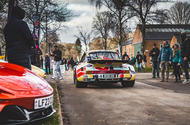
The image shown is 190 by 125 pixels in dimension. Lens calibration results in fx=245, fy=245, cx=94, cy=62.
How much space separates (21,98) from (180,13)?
53074 millimetres

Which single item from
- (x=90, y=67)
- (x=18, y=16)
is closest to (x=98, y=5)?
(x=90, y=67)

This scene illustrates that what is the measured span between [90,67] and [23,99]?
539 centimetres

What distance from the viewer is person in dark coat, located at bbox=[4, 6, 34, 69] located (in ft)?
16.6

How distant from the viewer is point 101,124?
3791 millimetres

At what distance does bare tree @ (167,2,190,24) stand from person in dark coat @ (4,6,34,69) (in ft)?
161

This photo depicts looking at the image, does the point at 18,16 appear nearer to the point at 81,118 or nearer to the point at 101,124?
the point at 81,118

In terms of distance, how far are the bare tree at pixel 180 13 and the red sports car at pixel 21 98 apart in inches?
1997

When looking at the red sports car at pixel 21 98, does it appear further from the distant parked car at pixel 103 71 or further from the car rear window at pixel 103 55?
the car rear window at pixel 103 55

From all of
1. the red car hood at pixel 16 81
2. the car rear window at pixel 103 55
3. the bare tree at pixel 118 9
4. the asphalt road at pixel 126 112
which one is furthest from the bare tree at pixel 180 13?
the red car hood at pixel 16 81

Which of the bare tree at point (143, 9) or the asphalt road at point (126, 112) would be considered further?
the bare tree at point (143, 9)

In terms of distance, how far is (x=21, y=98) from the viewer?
2.90m

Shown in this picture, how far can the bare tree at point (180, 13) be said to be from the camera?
50812 millimetres

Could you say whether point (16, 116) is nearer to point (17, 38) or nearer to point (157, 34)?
point (17, 38)

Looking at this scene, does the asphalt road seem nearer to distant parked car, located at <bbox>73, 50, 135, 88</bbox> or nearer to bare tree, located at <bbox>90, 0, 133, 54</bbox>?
distant parked car, located at <bbox>73, 50, 135, 88</bbox>
